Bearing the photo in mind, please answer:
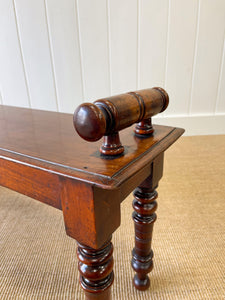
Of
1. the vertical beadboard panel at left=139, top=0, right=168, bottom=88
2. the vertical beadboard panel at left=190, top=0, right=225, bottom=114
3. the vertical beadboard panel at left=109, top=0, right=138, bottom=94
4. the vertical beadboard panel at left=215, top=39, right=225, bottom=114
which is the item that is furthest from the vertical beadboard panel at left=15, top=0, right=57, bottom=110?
the vertical beadboard panel at left=215, top=39, right=225, bottom=114

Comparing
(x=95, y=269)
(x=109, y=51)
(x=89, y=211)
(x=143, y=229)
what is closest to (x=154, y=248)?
(x=143, y=229)

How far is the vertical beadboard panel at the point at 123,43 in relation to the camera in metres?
1.76

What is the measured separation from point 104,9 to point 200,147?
1.27 m

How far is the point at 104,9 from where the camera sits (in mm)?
1750

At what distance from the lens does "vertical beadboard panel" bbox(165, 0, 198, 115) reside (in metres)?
1.80

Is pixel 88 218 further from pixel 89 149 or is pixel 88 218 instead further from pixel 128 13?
pixel 128 13

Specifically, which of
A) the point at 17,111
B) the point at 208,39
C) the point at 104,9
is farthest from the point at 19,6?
the point at 208,39

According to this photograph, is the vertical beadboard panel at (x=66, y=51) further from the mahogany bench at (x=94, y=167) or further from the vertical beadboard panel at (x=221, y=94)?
the mahogany bench at (x=94, y=167)

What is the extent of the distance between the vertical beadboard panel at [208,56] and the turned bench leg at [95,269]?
6.11 ft

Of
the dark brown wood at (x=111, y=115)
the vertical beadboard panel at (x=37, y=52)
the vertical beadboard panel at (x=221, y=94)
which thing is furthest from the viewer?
the vertical beadboard panel at (x=221, y=94)

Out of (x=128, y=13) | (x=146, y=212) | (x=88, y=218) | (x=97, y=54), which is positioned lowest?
(x=146, y=212)

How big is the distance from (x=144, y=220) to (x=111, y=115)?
386mm

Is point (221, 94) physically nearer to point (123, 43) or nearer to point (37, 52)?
point (123, 43)

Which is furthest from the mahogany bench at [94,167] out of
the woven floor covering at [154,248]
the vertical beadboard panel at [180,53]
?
the vertical beadboard panel at [180,53]
